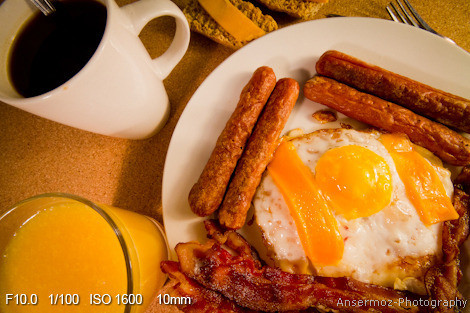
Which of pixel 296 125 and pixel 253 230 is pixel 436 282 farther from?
pixel 296 125

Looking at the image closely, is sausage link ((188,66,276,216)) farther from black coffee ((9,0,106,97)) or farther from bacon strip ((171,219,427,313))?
black coffee ((9,0,106,97))

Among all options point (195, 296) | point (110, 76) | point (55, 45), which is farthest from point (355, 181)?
point (55, 45)

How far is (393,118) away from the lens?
1.62m

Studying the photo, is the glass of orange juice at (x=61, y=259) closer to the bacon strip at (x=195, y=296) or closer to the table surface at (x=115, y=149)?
the bacon strip at (x=195, y=296)

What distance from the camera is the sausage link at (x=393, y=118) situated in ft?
5.24

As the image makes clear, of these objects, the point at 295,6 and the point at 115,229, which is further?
the point at 295,6

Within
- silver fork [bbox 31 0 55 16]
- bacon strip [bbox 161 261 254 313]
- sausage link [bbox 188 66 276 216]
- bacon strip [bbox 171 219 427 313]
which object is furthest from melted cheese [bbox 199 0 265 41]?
bacon strip [bbox 161 261 254 313]

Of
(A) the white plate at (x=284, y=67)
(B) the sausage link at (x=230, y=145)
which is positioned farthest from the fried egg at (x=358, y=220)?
(A) the white plate at (x=284, y=67)

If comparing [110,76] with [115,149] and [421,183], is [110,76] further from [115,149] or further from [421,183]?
[421,183]

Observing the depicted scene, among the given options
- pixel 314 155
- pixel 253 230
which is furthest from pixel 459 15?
pixel 253 230

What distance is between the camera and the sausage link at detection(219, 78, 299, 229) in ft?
5.04

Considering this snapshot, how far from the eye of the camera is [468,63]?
167cm

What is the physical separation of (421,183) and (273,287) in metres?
0.89

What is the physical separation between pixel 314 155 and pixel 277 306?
29.5 inches
